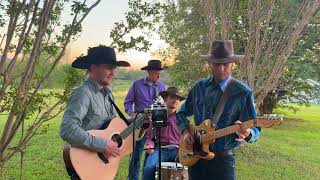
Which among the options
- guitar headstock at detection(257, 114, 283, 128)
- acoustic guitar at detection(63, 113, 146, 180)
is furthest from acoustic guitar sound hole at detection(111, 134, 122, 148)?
guitar headstock at detection(257, 114, 283, 128)

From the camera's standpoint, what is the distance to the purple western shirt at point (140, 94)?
7285 millimetres

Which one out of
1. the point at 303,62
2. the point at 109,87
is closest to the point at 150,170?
the point at 109,87

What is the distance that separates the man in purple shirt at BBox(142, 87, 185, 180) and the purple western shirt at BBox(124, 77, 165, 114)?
0.93 m

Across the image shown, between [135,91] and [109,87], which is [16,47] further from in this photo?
[135,91]

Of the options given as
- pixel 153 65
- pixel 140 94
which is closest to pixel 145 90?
pixel 140 94

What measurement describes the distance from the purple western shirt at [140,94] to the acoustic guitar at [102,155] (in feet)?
7.69

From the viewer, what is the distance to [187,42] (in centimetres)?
1709

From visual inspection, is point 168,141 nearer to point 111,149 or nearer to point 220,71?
point 111,149

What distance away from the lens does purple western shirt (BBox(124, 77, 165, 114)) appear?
23.9 feet

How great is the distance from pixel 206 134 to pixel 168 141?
195 centimetres

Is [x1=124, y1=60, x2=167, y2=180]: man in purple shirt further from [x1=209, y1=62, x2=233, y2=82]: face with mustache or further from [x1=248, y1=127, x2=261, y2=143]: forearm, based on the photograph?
[x1=248, y1=127, x2=261, y2=143]: forearm

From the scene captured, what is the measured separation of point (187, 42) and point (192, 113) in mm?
12481

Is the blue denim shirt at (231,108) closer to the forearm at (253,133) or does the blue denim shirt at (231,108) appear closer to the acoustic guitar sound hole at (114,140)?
the forearm at (253,133)

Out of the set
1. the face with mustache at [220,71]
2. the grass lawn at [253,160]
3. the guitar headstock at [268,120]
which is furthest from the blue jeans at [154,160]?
the guitar headstock at [268,120]
